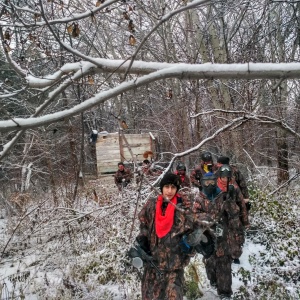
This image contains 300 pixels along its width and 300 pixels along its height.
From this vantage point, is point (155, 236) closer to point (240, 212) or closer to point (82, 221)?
point (240, 212)

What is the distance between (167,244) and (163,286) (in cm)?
45

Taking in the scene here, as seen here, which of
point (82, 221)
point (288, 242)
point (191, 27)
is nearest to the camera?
point (288, 242)

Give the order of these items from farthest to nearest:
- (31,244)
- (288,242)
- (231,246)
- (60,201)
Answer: (60,201) → (31,244) → (288,242) → (231,246)

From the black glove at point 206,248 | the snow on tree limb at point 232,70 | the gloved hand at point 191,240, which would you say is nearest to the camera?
the snow on tree limb at point 232,70

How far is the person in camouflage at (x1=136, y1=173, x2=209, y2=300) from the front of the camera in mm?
3494

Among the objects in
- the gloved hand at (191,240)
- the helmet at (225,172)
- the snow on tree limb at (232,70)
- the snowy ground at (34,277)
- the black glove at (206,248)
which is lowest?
the snowy ground at (34,277)

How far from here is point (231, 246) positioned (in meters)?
4.69

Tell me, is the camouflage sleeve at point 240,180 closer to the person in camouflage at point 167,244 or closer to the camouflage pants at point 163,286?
the person in camouflage at point 167,244

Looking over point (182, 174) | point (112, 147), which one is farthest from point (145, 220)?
point (112, 147)

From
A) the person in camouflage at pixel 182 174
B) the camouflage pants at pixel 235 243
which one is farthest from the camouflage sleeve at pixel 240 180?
the person in camouflage at pixel 182 174

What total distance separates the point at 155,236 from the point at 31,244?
A: 4.23m

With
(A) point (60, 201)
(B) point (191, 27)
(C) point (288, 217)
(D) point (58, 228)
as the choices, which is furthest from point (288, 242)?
(B) point (191, 27)

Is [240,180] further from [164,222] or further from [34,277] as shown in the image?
[34,277]

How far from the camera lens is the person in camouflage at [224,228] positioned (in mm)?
4555
